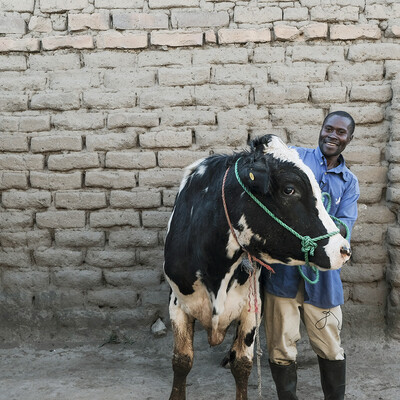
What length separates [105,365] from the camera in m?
3.97

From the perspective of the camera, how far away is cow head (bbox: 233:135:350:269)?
2.54 meters

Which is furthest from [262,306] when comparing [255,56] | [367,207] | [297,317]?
[255,56]

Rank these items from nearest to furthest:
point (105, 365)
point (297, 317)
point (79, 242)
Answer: point (297, 317) → point (105, 365) → point (79, 242)

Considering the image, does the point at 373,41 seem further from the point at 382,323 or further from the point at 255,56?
the point at 382,323

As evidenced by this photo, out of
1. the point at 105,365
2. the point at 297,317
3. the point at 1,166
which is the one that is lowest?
the point at 105,365

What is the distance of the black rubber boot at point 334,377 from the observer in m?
3.17

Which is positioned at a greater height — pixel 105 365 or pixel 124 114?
pixel 124 114

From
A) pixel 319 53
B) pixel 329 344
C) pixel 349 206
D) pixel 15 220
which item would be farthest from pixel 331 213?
pixel 15 220

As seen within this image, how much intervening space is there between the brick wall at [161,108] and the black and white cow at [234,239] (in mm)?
955

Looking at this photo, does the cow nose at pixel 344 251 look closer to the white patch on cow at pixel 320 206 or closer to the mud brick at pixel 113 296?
the white patch on cow at pixel 320 206

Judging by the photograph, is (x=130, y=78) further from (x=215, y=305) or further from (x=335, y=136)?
(x=215, y=305)

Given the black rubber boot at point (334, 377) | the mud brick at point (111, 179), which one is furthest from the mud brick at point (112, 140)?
the black rubber boot at point (334, 377)

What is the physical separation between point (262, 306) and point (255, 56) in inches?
74.1

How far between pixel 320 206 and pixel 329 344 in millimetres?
990
